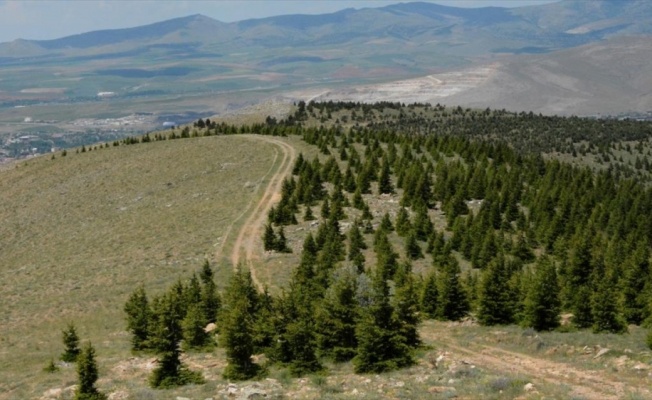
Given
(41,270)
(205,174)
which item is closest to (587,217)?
(205,174)

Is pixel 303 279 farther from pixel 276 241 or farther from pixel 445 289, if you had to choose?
pixel 276 241

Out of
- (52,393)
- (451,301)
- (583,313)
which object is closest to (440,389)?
(583,313)

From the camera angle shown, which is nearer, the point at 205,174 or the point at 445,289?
the point at 445,289

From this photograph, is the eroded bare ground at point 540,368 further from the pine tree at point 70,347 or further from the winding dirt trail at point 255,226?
the pine tree at point 70,347

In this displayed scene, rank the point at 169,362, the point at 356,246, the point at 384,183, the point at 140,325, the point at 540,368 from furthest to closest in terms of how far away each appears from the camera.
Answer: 1. the point at 384,183
2. the point at 356,246
3. the point at 140,325
4. the point at 169,362
5. the point at 540,368

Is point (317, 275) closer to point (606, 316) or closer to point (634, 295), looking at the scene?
point (606, 316)

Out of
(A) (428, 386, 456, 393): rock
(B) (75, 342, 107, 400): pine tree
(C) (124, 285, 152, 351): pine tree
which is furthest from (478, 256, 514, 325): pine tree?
(B) (75, 342, 107, 400): pine tree
